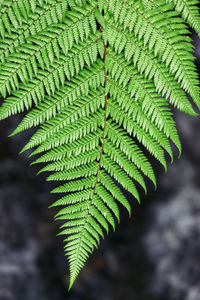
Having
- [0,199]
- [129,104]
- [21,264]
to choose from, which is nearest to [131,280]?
[21,264]

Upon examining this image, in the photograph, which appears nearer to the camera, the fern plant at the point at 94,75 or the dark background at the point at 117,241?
the fern plant at the point at 94,75

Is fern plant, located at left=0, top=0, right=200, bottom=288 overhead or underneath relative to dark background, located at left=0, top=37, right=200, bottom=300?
overhead

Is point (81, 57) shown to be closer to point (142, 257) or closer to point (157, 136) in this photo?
point (157, 136)

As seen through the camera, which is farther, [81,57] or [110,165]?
[110,165]

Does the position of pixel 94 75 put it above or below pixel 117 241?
above

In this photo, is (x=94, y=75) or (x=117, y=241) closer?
(x=94, y=75)
